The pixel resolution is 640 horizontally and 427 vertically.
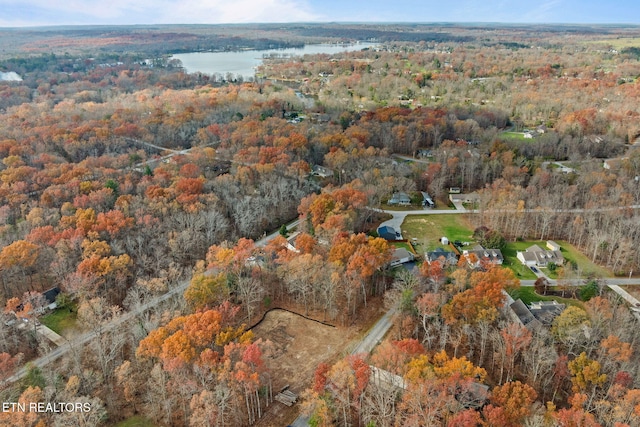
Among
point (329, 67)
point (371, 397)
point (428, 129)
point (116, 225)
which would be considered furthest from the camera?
point (329, 67)

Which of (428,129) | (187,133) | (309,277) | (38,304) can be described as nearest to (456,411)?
(309,277)

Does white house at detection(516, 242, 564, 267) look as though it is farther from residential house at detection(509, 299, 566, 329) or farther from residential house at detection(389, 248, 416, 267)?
residential house at detection(389, 248, 416, 267)

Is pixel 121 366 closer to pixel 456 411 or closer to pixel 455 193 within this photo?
pixel 456 411

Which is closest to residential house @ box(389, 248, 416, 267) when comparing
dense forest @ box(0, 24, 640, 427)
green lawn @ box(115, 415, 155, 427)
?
dense forest @ box(0, 24, 640, 427)

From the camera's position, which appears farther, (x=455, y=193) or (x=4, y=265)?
(x=455, y=193)

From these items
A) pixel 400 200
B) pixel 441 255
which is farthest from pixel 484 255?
pixel 400 200

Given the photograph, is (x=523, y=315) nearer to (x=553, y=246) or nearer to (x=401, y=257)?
(x=401, y=257)

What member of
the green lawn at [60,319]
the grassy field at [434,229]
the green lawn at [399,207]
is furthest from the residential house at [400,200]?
the green lawn at [60,319]
